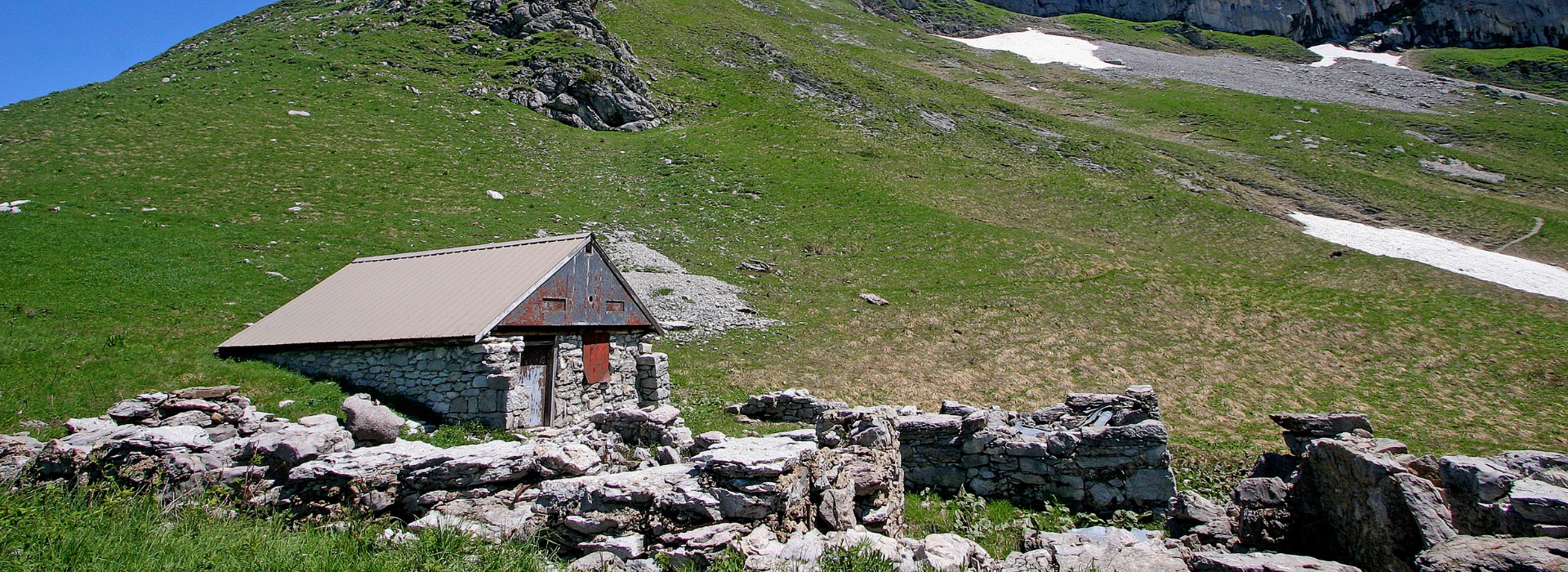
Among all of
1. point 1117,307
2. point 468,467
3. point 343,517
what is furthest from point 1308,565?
point 1117,307

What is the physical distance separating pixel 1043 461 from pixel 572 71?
5316cm

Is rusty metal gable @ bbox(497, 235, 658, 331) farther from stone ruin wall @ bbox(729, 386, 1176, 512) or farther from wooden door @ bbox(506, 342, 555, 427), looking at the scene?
stone ruin wall @ bbox(729, 386, 1176, 512)

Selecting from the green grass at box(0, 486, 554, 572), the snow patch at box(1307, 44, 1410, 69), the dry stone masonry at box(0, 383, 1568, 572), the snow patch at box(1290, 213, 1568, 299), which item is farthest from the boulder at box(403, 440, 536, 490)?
the snow patch at box(1307, 44, 1410, 69)

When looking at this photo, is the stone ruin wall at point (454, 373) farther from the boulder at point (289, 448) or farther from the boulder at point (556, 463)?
the boulder at point (556, 463)

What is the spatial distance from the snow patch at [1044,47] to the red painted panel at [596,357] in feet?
353

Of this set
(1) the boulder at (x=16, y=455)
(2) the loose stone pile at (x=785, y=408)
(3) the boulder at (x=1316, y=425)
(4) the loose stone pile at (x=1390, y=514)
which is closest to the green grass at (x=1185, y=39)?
(3) the boulder at (x=1316, y=425)

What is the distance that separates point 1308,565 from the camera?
25.1 feet

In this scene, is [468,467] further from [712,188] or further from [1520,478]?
[712,188]

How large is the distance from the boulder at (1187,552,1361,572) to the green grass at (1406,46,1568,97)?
137 meters

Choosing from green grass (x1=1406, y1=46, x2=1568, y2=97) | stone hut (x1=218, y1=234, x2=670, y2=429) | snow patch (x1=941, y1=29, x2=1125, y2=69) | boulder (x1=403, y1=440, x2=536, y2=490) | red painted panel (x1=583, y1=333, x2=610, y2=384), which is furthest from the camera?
snow patch (x1=941, y1=29, x2=1125, y2=69)

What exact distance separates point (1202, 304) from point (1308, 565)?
104ft

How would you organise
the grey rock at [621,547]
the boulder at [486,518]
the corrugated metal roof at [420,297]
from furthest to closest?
the corrugated metal roof at [420,297], the boulder at [486,518], the grey rock at [621,547]

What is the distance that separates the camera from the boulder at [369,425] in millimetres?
12945

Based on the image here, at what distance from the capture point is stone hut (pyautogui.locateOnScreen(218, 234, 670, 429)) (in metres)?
16.6
